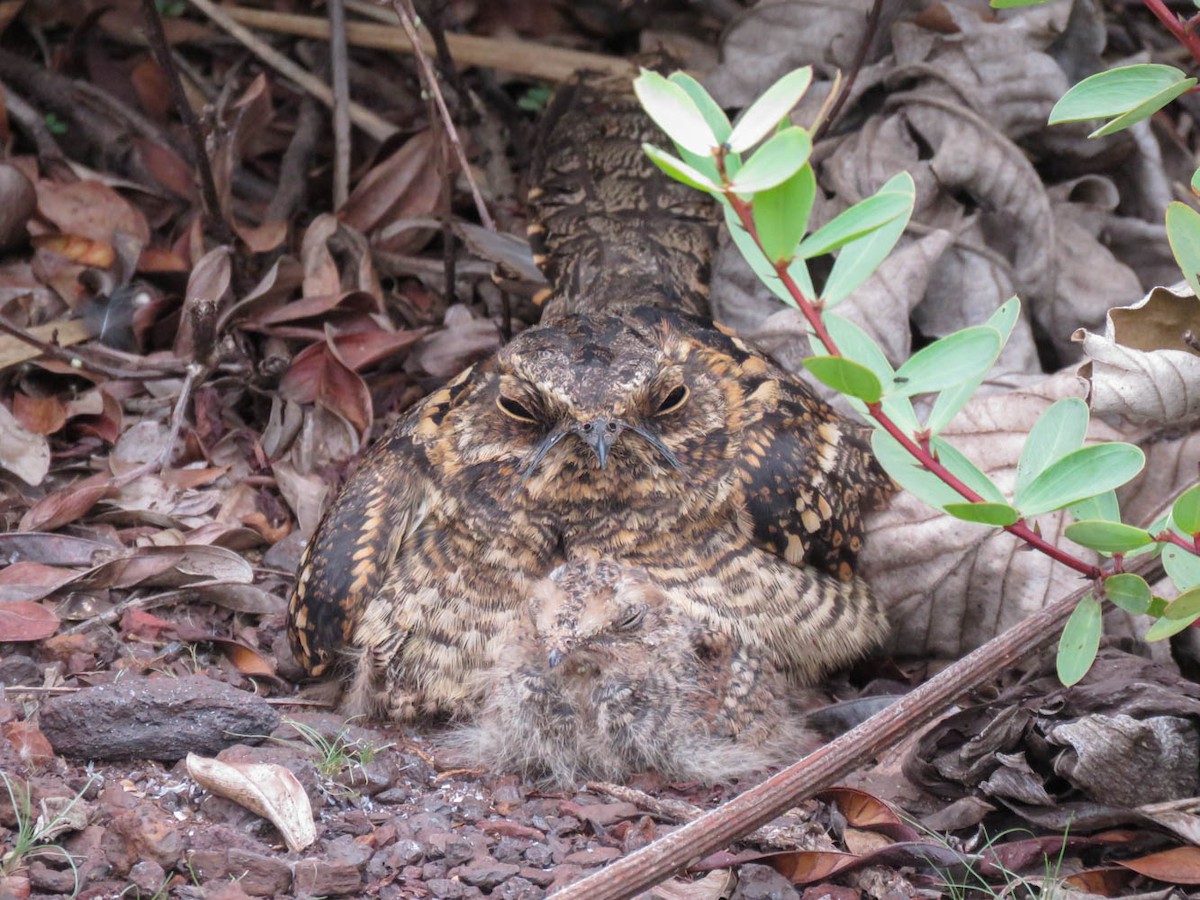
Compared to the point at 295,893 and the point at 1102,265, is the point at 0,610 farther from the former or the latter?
the point at 1102,265

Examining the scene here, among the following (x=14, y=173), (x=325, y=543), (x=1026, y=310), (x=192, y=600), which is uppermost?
(x=14, y=173)

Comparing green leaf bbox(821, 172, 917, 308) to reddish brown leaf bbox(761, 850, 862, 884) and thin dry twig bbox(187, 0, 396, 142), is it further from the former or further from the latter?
thin dry twig bbox(187, 0, 396, 142)

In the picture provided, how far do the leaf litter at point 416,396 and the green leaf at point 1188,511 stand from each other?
0.66 m

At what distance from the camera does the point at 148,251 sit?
4.46 metres

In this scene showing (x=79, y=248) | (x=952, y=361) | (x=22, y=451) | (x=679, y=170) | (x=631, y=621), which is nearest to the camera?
(x=679, y=170)

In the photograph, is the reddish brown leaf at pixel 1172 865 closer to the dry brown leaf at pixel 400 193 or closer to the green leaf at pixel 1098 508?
the green leaf at pixel 1098 508

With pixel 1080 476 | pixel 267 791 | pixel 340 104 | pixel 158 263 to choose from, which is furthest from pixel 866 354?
pixel 340 104

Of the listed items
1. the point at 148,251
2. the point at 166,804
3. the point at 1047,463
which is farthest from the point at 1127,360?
the point at 148,251

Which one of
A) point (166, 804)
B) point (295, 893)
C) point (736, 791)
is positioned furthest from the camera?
point (736, 791)

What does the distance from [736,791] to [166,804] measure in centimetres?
123

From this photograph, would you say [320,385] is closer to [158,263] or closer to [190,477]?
[190,477]

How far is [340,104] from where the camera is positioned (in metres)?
4.73

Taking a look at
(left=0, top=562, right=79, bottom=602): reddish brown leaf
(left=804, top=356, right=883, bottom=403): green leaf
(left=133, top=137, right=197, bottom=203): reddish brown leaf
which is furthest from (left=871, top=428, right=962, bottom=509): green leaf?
(left=133, top=137, right=197, bottom=203): reddish brown leaf

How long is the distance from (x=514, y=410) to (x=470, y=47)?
7.03 feet
